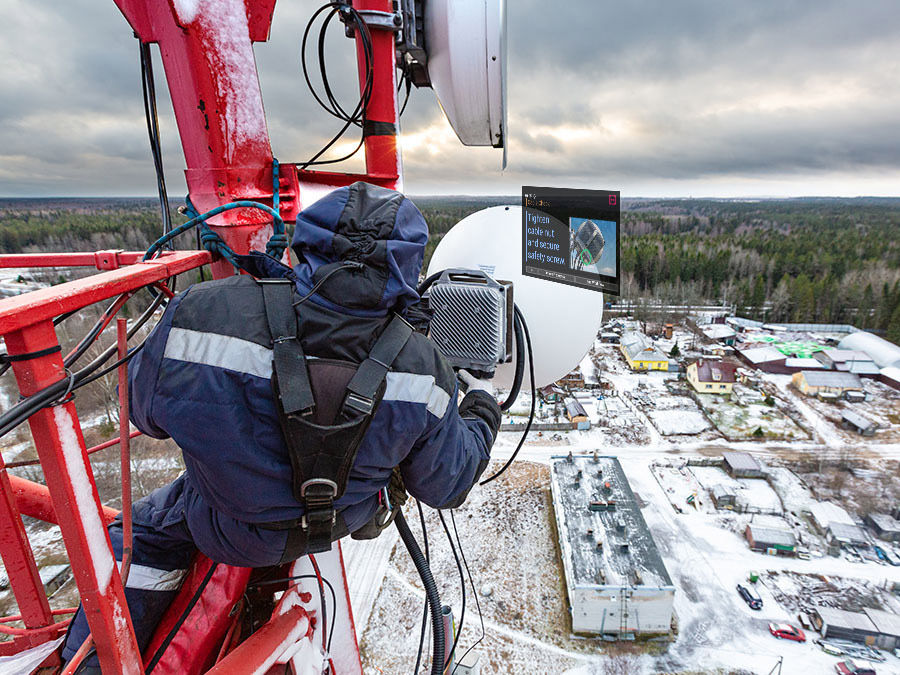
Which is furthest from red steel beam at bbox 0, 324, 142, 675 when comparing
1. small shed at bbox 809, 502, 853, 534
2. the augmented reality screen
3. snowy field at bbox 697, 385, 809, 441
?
snowy field at bbox 697, 385, 809, 441

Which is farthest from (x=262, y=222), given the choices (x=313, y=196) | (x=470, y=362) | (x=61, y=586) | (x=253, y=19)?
(x=61, y=586)

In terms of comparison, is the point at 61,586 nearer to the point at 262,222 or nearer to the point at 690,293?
the point at 262,222

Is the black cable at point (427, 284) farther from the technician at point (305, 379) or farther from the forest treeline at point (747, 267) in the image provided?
the forest treeline at point (747, 267)

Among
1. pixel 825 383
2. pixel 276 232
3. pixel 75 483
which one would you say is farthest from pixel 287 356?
pixel 825 383

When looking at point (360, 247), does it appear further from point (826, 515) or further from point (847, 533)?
point (826, 515)

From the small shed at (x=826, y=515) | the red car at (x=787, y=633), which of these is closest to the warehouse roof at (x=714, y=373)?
the small shed at (x=826, y=515)

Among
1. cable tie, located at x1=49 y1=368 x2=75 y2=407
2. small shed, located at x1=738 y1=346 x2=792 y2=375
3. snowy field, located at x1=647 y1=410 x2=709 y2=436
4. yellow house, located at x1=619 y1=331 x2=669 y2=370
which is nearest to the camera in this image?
cable tie, located at x1=49 y1=368 x2=75 y2=407

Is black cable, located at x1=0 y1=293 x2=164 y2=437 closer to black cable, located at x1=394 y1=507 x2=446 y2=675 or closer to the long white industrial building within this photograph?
black cable, located at x1=394 y1=507 x2=446 y2=675
